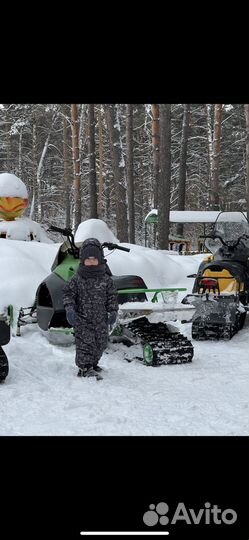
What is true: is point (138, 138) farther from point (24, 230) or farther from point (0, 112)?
point (24, 230)

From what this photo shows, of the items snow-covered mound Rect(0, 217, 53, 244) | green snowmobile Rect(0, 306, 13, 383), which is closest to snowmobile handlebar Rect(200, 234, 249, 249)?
green snowmobile Rect(0, 306, 13, 383)

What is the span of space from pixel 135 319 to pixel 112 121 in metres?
12.9

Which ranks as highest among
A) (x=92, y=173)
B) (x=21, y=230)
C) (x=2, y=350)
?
(x=92, y=173)

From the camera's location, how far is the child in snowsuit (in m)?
5.33

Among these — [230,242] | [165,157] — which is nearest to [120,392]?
[230,242]

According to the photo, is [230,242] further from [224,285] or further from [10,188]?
[10,188]

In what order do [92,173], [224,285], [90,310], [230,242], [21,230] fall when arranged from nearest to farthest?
[90,310]
[224,285]
[230,242]
[21,230]
[92,173]

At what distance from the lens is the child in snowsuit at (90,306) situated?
5.33 metres

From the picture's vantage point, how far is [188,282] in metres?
10.6

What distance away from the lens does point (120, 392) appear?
478cm

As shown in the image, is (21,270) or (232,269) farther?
(21,270)

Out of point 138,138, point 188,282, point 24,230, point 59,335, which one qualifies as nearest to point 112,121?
point 24,230

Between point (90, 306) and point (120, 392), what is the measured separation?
39.1 inches
